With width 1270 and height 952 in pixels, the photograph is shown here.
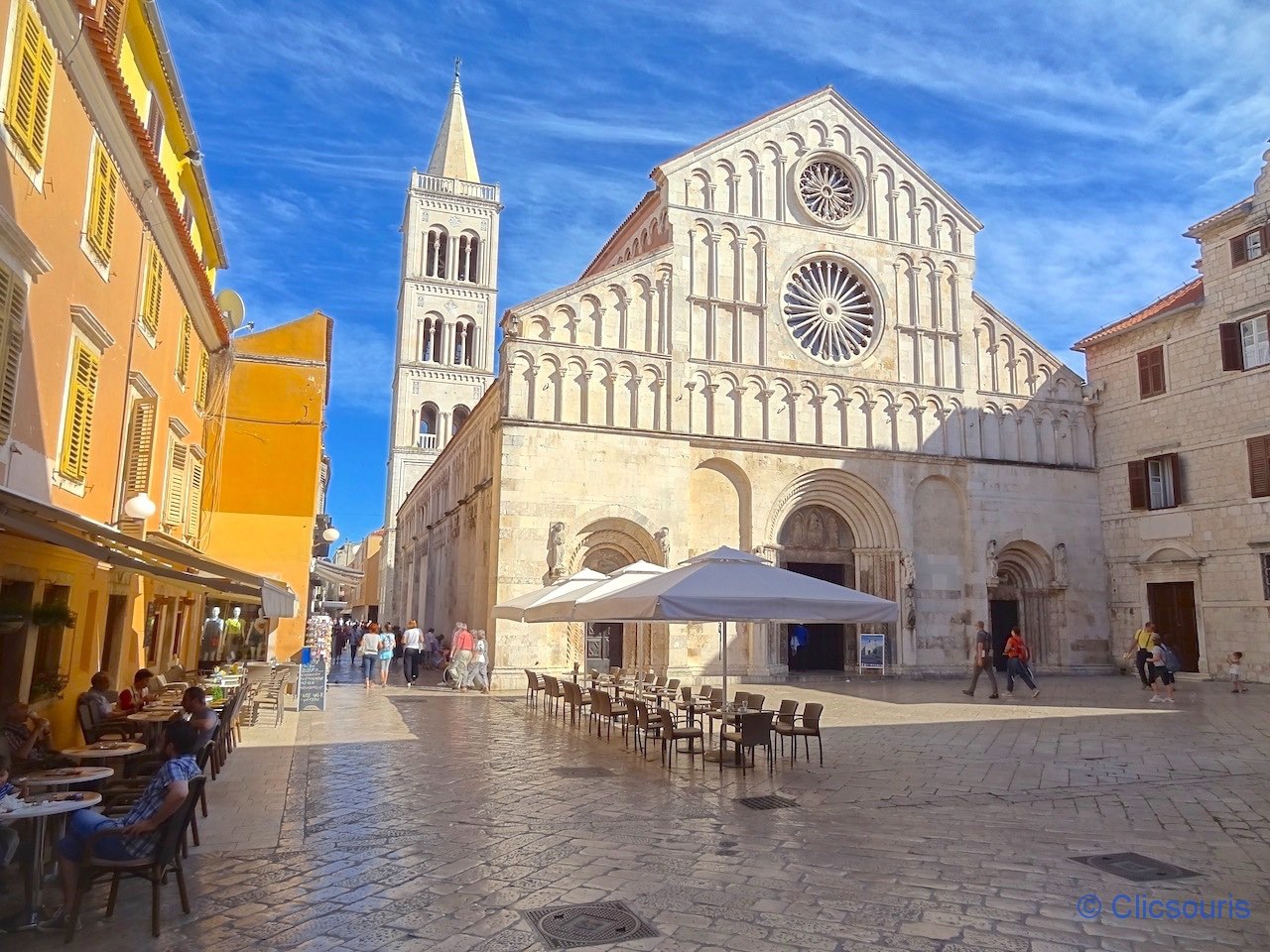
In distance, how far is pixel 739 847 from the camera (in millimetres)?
6645

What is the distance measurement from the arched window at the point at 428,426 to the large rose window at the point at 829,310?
30562 millimetres

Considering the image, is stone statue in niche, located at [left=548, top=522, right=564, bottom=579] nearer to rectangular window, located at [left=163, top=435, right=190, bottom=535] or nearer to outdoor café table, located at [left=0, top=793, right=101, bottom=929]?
rectangular window, located at [left=163, top=435, right=190, bottom=535]

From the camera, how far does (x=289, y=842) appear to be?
267 inches

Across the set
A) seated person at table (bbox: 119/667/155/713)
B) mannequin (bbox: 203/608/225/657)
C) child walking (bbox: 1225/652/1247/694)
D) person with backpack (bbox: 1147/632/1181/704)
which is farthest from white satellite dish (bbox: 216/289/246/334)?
child walking (bbox: 1225/652/1247/694)

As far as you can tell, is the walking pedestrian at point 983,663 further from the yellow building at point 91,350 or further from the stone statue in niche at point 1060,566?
the yellow building at point 91,350

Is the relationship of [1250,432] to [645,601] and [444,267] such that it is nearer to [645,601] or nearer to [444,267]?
[645,601]

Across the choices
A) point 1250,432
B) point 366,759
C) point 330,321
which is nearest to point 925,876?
point 366,759

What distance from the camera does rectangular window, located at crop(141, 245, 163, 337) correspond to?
38.5 feet

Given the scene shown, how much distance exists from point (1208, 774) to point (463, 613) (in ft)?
67.5

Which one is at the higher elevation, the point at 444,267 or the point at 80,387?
the point at 444,267

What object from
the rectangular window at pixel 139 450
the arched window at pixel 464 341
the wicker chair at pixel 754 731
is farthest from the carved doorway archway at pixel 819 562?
the arched window at pixel 464 341

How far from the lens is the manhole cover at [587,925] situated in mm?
4762

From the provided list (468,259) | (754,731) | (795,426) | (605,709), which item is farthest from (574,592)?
(468,259)

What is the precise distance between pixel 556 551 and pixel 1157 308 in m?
19.8
